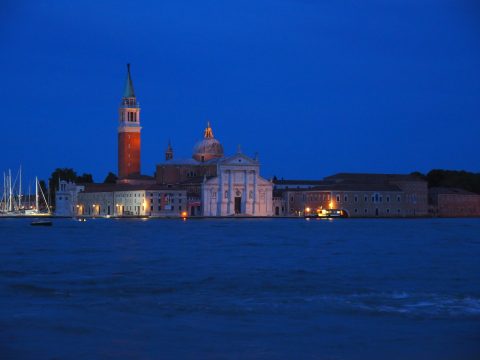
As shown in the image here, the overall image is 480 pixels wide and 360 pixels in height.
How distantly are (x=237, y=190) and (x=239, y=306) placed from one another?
60793 mm

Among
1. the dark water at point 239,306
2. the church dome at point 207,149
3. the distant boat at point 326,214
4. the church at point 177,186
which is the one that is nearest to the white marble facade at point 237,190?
the church at point 177,186

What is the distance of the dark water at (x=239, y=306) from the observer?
1202cm

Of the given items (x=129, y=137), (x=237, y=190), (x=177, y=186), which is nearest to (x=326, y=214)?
(x=237, y=190)

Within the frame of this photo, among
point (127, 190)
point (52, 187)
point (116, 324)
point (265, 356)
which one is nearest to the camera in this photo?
point (265, 356)

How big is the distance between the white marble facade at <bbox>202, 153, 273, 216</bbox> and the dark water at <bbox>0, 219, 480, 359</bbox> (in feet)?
155

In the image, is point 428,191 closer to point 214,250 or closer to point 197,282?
point 214,250

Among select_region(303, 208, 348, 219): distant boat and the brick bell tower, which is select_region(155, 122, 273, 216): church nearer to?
select_region(303, 208, 348, 219): distant boat

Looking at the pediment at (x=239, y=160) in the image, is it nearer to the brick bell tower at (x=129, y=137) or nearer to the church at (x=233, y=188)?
the church at (x=233, y=188)

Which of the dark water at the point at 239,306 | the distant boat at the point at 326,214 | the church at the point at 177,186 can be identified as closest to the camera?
the dark water at the point at 239,306

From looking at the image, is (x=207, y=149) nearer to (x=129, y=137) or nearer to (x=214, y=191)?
(x=129, y=137)

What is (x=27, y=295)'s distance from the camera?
675 inches

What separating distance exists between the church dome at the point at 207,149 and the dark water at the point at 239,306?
55.8 m

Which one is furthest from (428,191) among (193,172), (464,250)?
(464,250)

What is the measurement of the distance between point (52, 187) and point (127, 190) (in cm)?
2152
